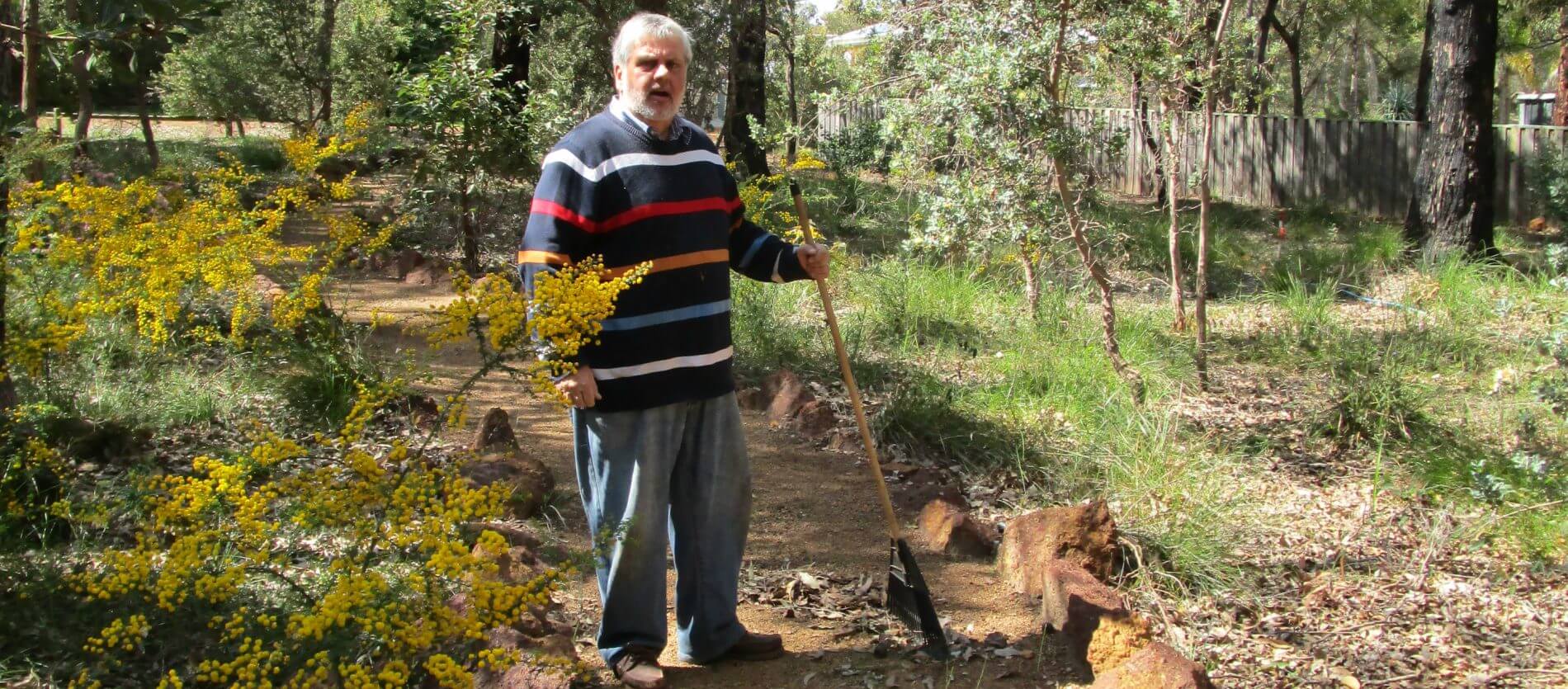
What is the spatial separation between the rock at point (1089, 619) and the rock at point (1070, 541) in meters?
0.13

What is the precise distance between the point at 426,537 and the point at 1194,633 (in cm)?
233

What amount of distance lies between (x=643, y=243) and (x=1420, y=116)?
1938 centimetres

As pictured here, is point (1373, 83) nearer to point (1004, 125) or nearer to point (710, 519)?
point (1004, 125)

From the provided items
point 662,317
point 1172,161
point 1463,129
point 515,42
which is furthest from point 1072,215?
point 1463,129

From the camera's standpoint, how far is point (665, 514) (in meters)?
3.22

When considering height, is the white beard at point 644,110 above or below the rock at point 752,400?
→ above

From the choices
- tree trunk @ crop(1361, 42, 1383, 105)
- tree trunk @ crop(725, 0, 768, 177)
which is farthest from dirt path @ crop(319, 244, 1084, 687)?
tree trunk @ crop(1361, 42, 1383, 105)

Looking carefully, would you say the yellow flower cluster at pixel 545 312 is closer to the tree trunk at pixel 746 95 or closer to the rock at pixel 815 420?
the rock at pixel 815 420

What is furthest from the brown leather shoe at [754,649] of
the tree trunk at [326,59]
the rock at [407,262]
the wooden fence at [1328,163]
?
the tree trunk at [326,59]

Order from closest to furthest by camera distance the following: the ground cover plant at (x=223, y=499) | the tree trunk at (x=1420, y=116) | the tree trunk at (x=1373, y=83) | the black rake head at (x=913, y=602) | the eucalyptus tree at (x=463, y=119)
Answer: the ground cover plant at (x=223, y=499)
the black rake head at (x=913, y=602)
the eucalyptus tree at (x=463, y=119)
the tree trunk at (x=1420, y=116)
the tree trunk at (x=1373, y=83)

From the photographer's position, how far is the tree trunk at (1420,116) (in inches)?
419

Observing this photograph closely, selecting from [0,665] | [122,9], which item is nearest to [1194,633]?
[0,665]

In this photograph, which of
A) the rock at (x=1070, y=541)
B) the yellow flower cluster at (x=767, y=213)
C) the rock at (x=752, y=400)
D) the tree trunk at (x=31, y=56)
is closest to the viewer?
the rock at (x=1070, y=541)

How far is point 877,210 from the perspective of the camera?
12.3 meters
